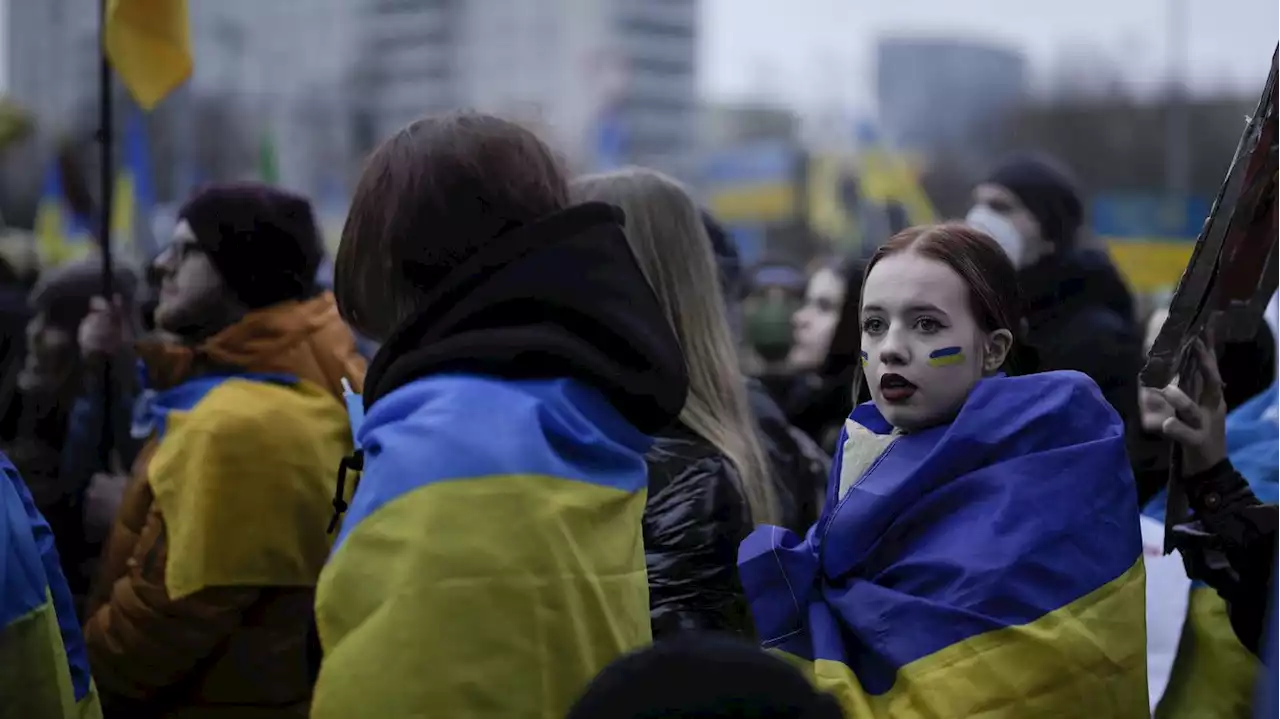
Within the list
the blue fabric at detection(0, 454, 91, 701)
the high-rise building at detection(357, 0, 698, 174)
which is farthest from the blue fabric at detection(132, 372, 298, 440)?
the high-rise building at detection(357, 0, 698, 174)

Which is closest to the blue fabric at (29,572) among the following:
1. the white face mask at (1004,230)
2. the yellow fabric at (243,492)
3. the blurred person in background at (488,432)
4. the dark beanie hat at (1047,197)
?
the yellow fabric at (243,492)

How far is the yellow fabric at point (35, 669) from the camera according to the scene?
2947 mm

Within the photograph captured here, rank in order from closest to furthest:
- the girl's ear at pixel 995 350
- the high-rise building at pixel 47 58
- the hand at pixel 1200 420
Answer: the girl's ear at pixel 995 350, the hand at pixel 1200 420, the high-rise building at pixel 47 58

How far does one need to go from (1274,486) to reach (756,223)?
44844mm

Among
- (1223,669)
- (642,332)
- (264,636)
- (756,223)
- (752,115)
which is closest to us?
(642,332)

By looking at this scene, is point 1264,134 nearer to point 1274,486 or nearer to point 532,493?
point 1274,486

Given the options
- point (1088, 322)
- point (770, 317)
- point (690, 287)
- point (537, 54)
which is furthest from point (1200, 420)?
point (537, 54)

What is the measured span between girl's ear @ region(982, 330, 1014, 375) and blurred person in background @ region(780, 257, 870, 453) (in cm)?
190

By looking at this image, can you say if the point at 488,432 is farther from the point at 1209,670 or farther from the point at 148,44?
the point at 148,44

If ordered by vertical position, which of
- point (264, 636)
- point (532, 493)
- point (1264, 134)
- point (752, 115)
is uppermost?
point (1264, 134)

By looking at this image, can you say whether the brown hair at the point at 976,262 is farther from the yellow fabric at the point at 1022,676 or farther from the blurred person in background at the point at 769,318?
the blurred person in background at the point at 769,318

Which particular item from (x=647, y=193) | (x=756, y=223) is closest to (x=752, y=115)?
(x=756, y=223)

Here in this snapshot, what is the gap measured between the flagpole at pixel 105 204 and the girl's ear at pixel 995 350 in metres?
2.93

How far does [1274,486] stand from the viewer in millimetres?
3551
